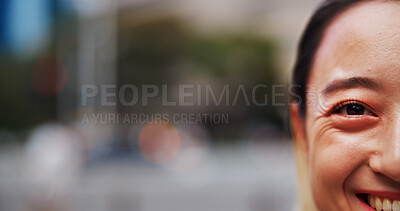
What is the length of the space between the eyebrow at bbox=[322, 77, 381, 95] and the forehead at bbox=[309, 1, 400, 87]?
0.5 inches

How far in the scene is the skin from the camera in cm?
113

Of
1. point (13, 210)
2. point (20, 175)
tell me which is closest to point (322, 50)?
point (13, 210)

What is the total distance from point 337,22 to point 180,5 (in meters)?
25.2

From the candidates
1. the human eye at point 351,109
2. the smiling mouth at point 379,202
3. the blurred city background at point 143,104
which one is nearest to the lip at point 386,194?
the smiling mouth at point 379,202

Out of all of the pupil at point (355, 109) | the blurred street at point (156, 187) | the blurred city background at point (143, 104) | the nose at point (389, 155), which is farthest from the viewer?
the blurred street at point (156, 187)

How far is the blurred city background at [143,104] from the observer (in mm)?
7430

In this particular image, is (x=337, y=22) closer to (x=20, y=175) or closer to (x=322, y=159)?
(x=322, y=159)

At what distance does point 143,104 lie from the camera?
8461 millimetres

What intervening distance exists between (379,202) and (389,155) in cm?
14

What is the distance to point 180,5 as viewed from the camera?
2586 centimetres

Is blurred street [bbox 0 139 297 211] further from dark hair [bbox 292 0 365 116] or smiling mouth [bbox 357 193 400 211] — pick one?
smiling mouth [bbox 357 193 400 211]

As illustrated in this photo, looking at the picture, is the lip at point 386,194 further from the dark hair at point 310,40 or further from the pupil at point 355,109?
the dark hair at point 310,40

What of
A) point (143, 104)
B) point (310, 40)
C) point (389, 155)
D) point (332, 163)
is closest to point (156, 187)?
point (143, 104)

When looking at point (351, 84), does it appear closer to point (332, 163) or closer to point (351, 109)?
point (351, 109)
